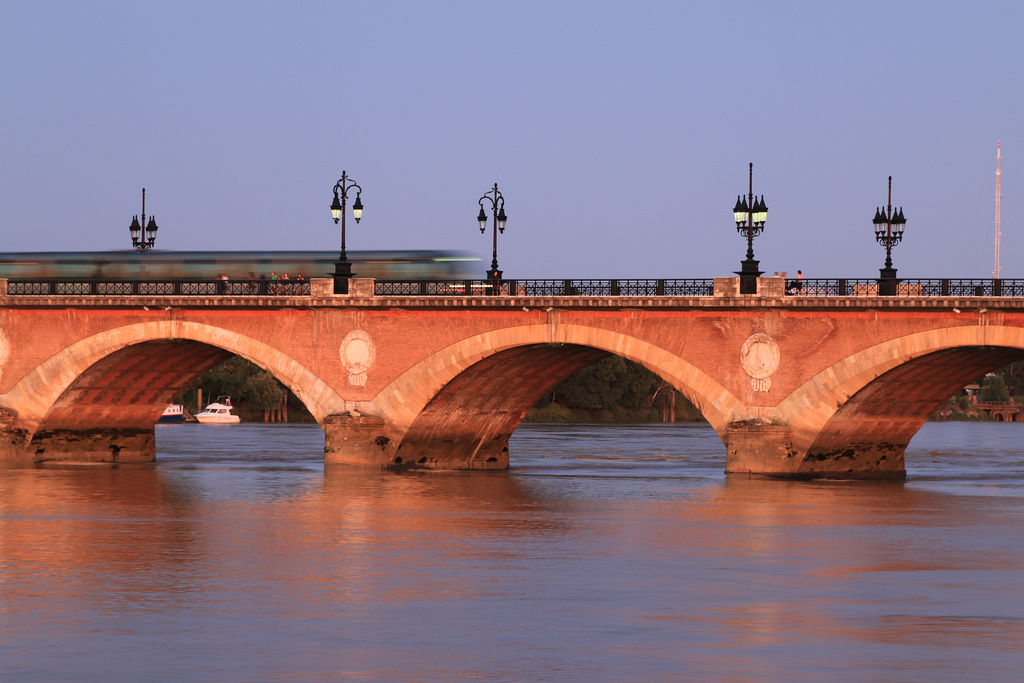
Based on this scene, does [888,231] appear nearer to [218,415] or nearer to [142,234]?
[142,234]

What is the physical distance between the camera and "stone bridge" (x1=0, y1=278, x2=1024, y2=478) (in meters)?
36.2

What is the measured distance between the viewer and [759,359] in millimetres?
36938

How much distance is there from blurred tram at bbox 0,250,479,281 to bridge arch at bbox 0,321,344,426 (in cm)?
472

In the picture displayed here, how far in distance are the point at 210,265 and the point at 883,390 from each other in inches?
861

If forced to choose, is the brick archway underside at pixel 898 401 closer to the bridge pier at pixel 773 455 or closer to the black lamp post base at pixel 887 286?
the bridge pier at pixel 773 455

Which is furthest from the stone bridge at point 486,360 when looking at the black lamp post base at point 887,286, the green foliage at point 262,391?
the green foliage at point 262,391

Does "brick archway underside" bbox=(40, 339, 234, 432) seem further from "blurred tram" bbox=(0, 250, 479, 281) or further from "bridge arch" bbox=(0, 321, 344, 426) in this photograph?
"blurred tram" bbox=(0, 250, 479, 281)

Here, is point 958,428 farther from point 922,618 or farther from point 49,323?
point 922,618

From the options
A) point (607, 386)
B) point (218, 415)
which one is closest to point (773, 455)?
point (218, 415)

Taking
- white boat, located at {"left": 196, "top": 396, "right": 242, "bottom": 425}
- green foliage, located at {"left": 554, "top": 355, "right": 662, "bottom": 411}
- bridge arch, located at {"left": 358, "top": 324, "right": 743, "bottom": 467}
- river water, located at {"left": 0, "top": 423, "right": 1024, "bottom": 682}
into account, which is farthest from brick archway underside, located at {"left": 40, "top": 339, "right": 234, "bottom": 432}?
green foliage, located at {"left": 554, "top": 355, "right": 662, "bottom": 411}

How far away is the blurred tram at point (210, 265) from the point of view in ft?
153

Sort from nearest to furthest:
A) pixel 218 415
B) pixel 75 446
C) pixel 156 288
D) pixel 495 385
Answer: pixel 495 385
pixel 156 288
pixel 75 446
pixel 218 415

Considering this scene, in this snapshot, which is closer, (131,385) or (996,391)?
(131,385)

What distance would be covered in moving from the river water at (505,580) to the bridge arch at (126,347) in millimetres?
2557
